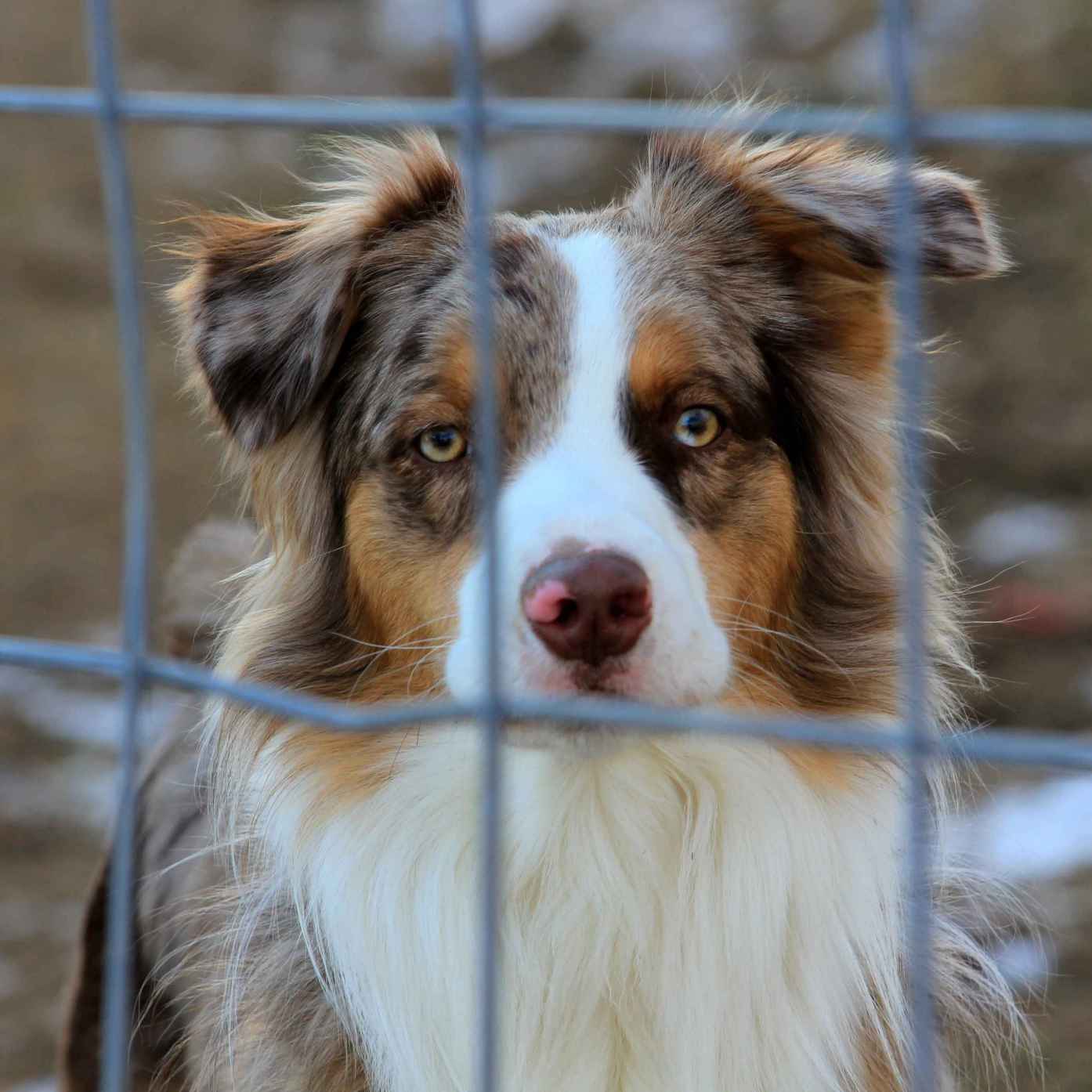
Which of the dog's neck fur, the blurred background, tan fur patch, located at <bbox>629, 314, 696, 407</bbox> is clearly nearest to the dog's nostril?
the dog's neck fur

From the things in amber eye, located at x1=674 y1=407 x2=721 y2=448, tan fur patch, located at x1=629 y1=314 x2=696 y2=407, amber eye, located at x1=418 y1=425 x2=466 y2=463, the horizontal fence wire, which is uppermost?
the horizontal fence wire

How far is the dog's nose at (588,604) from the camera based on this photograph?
202cm

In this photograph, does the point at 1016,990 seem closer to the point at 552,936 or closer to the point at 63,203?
the point at 552,936

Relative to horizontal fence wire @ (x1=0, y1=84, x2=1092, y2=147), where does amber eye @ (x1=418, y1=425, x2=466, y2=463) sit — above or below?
below

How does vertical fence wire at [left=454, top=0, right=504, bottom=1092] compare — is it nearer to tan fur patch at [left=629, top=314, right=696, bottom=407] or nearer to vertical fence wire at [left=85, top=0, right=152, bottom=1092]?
vertical fence wire at [left=85, top=0, right=152, bottom=1092]

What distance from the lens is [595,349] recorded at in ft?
8.18

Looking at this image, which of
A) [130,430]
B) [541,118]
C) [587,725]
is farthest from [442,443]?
[541,118]

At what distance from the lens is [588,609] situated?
203 cm

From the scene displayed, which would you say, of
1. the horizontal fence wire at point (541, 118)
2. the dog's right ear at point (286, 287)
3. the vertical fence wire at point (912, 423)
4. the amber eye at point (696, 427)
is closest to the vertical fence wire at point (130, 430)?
the horizontal fence wire at point (541, 118)

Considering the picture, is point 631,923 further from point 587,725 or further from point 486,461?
point 486,461

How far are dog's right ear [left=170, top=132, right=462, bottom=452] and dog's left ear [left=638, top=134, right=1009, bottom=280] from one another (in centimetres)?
41

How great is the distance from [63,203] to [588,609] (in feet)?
24.0

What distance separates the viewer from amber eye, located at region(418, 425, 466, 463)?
256 centimetres

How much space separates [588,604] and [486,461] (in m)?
0.54
